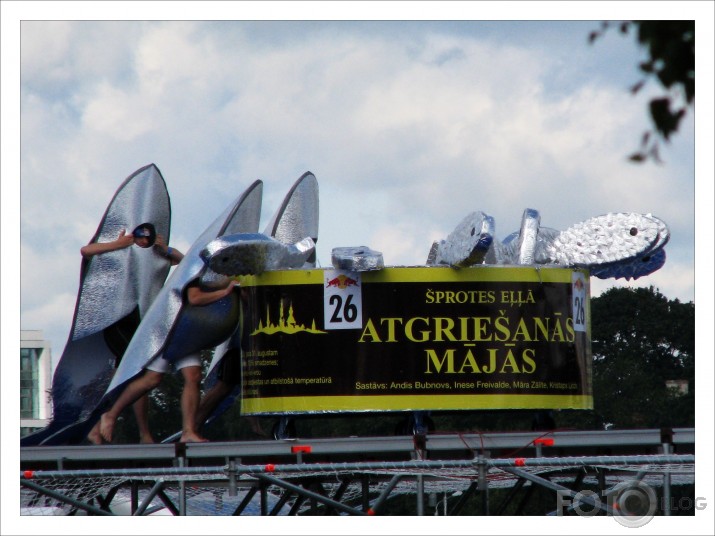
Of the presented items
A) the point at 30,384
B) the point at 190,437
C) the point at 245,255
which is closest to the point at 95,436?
the point at 190,437

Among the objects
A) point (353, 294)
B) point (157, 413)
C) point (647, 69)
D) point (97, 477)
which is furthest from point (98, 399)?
point (157, 413)

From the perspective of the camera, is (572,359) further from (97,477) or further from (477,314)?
(97,477)

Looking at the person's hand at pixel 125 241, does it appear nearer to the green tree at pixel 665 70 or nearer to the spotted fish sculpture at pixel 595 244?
the spotted fish sculpture at pixel 595 244

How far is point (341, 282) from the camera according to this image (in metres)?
18.6

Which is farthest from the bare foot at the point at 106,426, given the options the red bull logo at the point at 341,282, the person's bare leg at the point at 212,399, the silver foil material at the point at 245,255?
the red bull logo at the point at 341,282

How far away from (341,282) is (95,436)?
5286 millimetres

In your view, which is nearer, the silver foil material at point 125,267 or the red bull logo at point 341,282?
the red bull logo at point 341,282

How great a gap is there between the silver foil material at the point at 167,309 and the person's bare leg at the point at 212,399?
0.95 meters

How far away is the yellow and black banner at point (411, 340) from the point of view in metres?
18.5

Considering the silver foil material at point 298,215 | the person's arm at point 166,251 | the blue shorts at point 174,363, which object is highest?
the silver foil material at point 298,215

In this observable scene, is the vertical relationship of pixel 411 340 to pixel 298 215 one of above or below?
below

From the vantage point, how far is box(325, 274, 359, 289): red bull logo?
18531mm

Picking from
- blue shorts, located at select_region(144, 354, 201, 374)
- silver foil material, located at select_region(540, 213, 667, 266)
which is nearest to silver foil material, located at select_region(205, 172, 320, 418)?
blue shorts, located at select_region(144, 354, 201, 374)

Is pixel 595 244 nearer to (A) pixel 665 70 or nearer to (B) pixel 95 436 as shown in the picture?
(B) pixel 95 436
